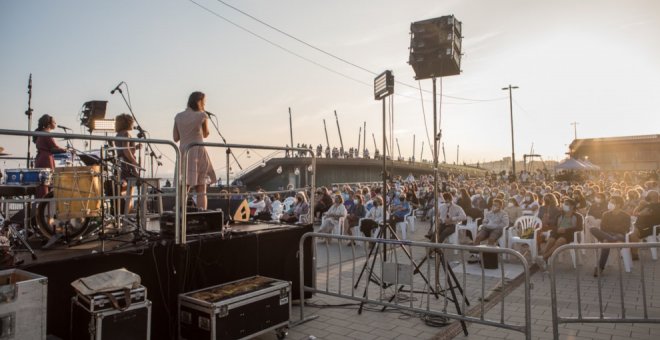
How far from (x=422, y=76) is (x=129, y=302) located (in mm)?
4966

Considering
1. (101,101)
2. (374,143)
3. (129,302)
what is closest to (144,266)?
(129,302)

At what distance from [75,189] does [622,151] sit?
5920 centimetres

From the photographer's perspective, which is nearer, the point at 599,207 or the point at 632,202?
the point at 599,207

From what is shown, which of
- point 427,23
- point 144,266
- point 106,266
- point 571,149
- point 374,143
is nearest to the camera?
point 106,266

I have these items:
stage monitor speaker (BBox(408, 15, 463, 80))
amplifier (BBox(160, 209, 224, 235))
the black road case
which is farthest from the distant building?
amplifier (BBox(160, 209, 224, 235))

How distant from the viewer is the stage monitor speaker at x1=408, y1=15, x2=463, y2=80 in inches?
240

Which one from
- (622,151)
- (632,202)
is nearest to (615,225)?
(632,202)

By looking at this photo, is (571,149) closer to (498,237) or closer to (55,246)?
(498,237)

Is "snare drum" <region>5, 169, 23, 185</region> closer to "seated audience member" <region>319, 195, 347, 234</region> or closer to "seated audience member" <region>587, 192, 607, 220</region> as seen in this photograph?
"seated audience member" <region>319, 195, 347, 234</region>

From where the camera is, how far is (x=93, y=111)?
693 centimetres

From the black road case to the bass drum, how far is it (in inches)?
60.0

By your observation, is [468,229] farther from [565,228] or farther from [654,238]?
[654,238]

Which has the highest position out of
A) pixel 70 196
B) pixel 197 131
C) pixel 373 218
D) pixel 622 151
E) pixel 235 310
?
pixel 622 151

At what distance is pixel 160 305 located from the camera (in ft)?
14.6
